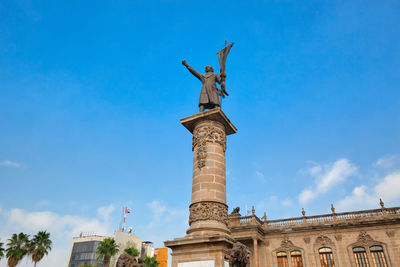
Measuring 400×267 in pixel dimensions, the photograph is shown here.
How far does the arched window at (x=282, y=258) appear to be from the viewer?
104ft

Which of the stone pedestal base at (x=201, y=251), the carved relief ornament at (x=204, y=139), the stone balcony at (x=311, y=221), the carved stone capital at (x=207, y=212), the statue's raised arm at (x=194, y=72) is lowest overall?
the stone pedestal base at (x=201, y=251)

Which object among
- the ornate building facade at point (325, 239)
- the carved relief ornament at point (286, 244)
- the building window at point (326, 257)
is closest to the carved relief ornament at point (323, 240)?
the ornate building facade at point (325, 239)

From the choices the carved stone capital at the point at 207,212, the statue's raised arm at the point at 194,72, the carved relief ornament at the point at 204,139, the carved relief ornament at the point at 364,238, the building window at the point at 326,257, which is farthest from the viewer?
the building window at the point at 326,257

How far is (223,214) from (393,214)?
88.4 feet

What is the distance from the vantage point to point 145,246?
72.8 metres

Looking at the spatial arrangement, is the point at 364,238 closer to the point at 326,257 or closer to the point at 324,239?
the point at 324,239

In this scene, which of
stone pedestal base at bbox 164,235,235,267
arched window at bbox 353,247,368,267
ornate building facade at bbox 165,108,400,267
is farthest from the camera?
arched window at bbox 353,247,368,267

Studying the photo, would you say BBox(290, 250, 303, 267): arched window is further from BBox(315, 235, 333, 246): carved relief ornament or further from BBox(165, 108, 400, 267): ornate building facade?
BBox(315, 235, 333, 246): carved relief ornament

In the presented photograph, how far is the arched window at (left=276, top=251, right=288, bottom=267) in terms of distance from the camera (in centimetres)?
3178

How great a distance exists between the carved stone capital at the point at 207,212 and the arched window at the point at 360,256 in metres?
25.9

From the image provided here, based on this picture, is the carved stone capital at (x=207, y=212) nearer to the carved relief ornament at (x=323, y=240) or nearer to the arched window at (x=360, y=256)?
the carved relief ornament at (x=323, y=240)

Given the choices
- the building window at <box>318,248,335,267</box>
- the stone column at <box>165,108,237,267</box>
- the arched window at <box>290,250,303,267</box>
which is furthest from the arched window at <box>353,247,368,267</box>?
the stone column at <box>165,108,237,267</box>

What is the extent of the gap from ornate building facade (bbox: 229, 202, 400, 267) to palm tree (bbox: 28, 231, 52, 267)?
25597 mm

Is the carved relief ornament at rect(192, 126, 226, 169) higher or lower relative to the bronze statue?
lower
